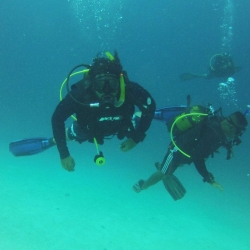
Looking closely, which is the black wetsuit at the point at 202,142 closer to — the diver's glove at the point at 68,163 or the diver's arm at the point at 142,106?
the diver's arm at the point at 142,106

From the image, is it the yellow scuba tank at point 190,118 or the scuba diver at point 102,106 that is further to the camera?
the yellow scuba tank at point 190,118

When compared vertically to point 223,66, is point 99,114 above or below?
above

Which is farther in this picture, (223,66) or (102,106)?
(223,66)

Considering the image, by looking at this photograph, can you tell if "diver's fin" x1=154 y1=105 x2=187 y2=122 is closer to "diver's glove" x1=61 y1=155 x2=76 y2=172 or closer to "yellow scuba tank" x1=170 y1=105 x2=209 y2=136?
"yellow scuba tank" x1=170 y1=105 x2=209 y2=136

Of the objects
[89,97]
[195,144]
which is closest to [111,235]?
[195,144]

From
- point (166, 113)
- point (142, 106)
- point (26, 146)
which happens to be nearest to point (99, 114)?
point (142, 106)

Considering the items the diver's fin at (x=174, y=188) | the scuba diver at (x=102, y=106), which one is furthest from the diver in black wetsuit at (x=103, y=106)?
the diver's fin at (x=174, y=188)

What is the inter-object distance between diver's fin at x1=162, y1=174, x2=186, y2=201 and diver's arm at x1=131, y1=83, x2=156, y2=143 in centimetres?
199

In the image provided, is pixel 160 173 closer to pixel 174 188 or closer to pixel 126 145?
pixel 174 188

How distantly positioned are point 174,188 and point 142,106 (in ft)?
8.31

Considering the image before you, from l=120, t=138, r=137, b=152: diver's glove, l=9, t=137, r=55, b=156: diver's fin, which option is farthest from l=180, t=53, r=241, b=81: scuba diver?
l=9, t=137, r=55, b=156: diver's fin

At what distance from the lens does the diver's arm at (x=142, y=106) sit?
410 cm

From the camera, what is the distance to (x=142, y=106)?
4.19m

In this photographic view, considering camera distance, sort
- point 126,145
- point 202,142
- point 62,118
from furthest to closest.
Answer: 1. point 202,142
2. point 126,145
3. point 62,118
